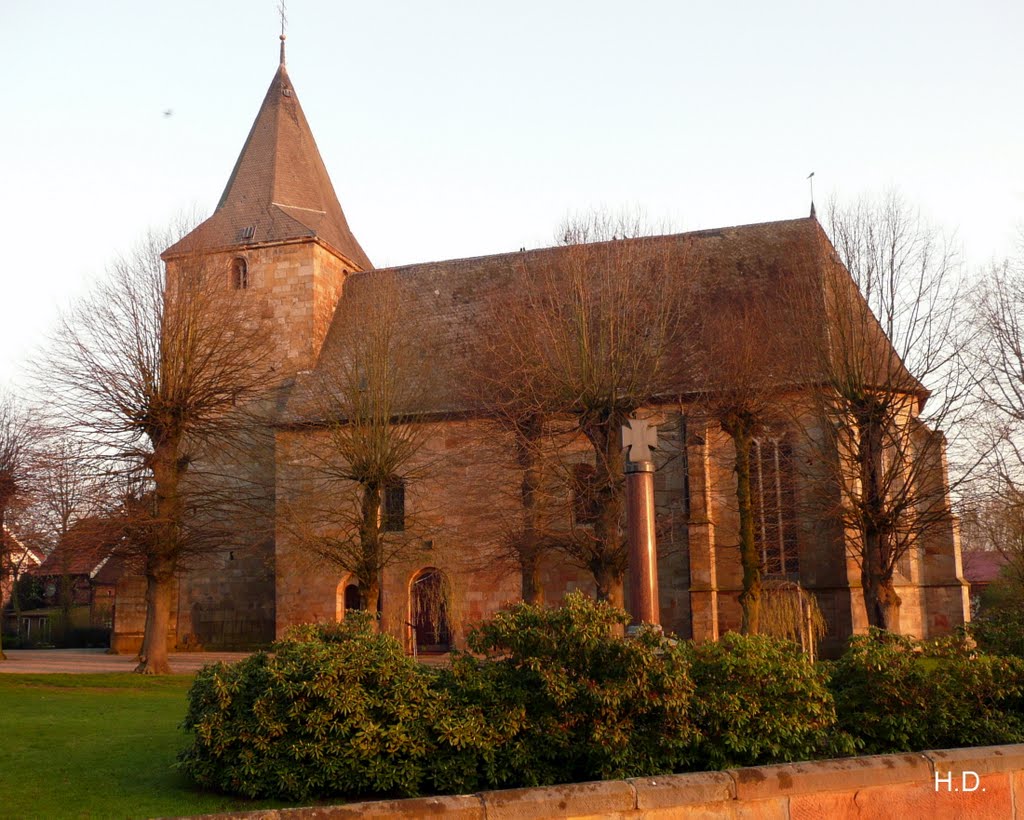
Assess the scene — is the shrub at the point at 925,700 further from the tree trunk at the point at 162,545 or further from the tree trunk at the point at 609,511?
the tree trunk at the point at 162,545

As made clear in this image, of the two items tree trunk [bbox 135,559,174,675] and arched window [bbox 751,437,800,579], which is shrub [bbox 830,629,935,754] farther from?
tree trunk [bbox 135,559,174,675]

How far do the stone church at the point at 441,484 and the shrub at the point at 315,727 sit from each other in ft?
Result: 50.3

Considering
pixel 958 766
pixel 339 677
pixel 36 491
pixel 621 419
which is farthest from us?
pixel 36 491

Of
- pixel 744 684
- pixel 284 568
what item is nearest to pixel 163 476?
pixel 284 568

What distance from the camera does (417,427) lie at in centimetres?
2622

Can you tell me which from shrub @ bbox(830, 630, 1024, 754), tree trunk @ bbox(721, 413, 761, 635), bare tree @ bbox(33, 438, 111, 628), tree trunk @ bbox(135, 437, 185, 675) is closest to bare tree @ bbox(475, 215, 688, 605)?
tree trunk @ bbox(721, 413, 761, 635)

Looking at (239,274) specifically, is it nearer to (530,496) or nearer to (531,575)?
(530,496)

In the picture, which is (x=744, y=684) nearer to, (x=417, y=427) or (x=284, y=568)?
(x=417, y=427)

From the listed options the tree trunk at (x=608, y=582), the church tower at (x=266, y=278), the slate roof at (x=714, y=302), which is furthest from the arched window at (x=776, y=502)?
the church tower at (x=266, y=278)

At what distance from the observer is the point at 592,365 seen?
22078 mm

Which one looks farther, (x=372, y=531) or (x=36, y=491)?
(x=36, y=491)

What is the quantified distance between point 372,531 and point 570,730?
1530cm

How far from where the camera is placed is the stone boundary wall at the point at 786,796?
670 cm

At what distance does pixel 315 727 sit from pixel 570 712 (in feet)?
7.18
